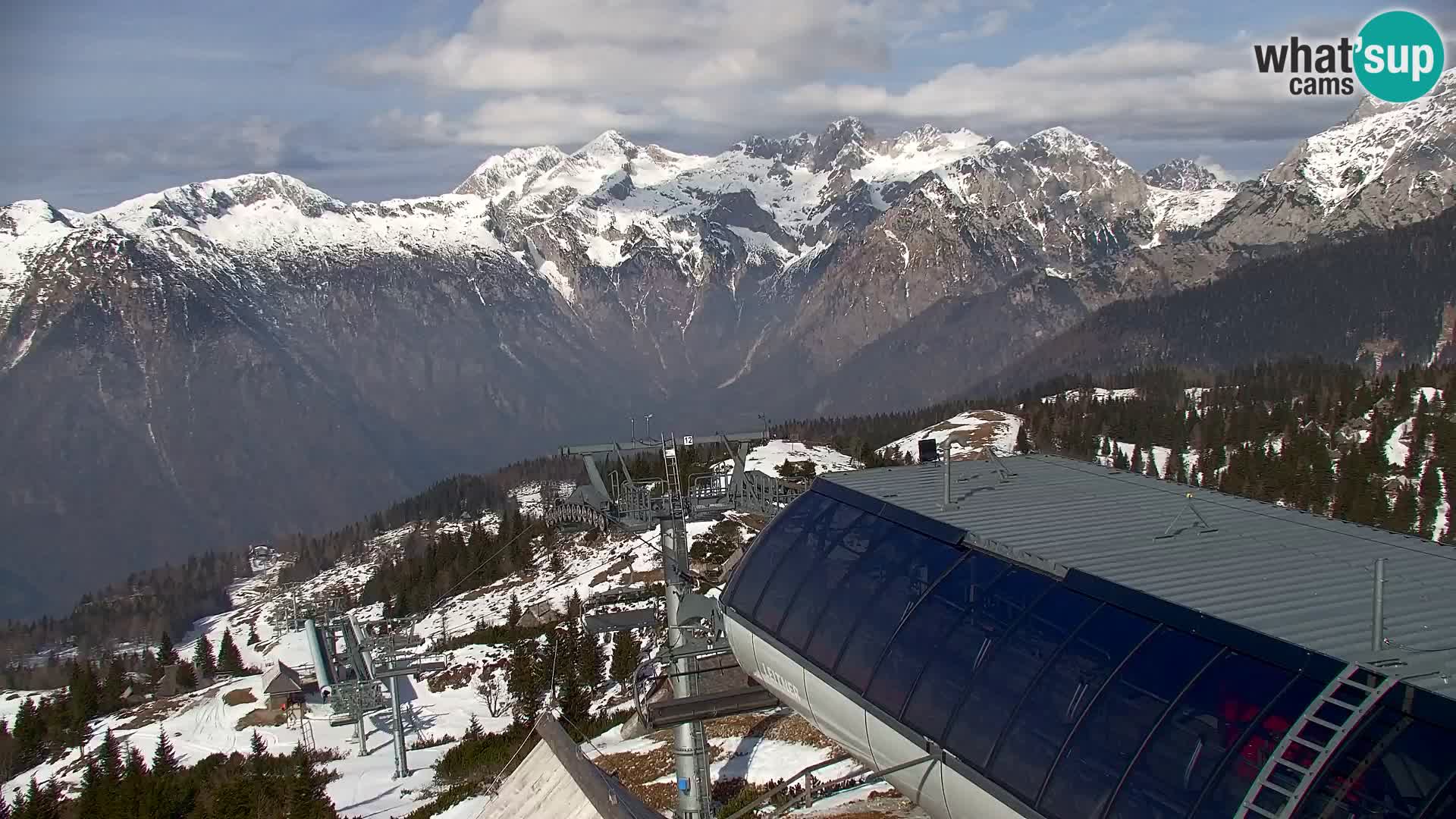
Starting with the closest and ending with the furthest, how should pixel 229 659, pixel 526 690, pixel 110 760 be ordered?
1. pixel 526 690
2. pixel 110 760
3. pixel 229 659

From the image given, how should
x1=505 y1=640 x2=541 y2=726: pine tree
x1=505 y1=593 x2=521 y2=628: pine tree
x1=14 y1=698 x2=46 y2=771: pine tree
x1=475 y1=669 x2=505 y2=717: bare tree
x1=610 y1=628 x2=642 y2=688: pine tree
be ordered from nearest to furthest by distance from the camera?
x1=505 y1=640 x2=541 y2=726: pine tree
x1=610 y1=628 x2=642 y2=688: pine tree
x1=475 y1=669 x2=505 y2=717: bare tree
x1=14 y1=698 x2=46 y2=771: pine tree
x1=505 y1=593 x2=521 y2=628: pine tree

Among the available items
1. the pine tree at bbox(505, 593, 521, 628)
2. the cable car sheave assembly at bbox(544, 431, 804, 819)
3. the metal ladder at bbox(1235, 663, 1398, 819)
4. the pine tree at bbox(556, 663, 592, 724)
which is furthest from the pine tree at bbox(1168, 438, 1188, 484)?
the metal ladder at bbox(1235, 663, 1398, 819)

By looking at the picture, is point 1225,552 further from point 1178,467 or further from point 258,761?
point 1178,467

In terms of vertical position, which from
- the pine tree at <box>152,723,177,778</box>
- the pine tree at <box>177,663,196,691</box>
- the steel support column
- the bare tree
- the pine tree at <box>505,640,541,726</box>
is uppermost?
the steel support column

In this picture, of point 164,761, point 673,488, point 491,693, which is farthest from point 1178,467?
point 673,488

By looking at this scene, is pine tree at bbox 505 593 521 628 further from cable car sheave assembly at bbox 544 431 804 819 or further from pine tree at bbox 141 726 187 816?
cable car sheave assembly at bbox 544 431 804 819

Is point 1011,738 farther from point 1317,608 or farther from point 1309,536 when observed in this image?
point 1309,536
